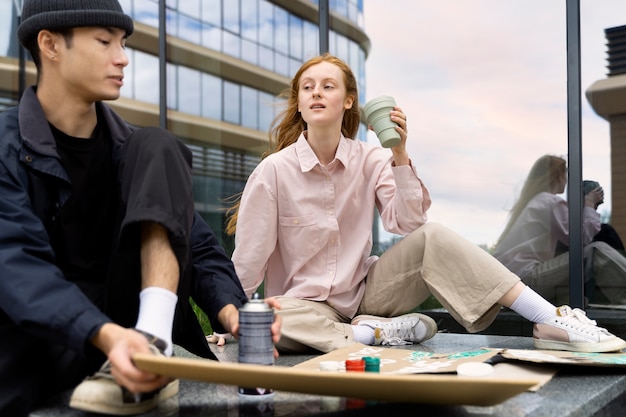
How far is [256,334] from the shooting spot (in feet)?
5.21

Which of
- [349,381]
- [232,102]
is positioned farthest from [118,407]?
[232,102]

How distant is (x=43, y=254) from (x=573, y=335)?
1704 millimetres

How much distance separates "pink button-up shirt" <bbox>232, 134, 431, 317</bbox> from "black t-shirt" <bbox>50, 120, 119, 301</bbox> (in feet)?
3.09

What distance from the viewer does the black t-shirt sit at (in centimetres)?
184

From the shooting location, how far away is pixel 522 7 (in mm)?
4078

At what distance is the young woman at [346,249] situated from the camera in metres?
2.60

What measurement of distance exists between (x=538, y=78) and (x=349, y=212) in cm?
170

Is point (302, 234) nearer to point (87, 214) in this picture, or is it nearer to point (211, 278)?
point (211, 278)

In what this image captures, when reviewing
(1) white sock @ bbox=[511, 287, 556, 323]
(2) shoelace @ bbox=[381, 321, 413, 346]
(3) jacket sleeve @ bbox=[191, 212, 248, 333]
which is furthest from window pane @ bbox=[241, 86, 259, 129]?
(3) jacket sleeve @ bbox=[191, 212, 248, 333]

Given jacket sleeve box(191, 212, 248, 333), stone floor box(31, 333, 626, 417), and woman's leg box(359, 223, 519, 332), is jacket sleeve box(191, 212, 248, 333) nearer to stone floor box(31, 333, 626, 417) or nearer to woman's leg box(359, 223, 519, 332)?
stone floor box(31, 333, 626, 417)

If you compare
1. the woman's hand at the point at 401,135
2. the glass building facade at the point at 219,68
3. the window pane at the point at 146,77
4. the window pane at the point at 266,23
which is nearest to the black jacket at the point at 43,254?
the woman's hand at the point at 401,135

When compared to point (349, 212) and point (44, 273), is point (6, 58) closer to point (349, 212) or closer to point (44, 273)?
point (349, 212)

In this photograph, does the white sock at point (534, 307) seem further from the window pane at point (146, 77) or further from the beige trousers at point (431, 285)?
the window pane at point (146, 77)

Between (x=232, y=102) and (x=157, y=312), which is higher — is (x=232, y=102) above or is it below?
above
